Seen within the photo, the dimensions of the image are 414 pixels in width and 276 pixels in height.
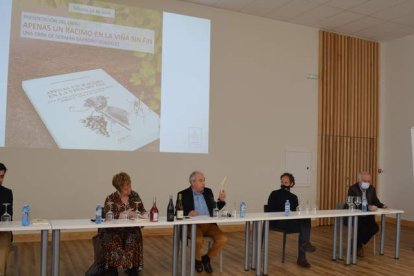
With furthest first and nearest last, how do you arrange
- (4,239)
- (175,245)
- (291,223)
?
(291,223), (175,245), (4,239)

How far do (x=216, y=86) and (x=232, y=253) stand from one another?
2880 millimetres

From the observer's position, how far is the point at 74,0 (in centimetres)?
599

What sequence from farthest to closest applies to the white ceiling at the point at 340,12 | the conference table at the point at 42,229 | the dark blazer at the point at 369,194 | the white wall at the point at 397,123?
the white wall at the point at 397,123
the white ceiling at the point at 340,12
the dark blazer at the point at 369,194
the conference table at the point at 42,229

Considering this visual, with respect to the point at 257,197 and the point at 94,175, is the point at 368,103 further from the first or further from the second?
the point at 94,175

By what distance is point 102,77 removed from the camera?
618 cm

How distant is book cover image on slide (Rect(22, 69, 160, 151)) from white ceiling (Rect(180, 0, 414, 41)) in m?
2.03

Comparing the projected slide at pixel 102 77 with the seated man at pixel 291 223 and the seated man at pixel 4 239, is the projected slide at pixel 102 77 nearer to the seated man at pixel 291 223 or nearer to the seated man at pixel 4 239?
the seated man at pixel 4 239

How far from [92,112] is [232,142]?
2.45 m

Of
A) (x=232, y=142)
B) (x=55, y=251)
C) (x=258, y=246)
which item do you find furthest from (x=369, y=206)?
(x=55, y=251)

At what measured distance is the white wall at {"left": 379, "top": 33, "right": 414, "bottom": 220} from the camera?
27.3 ft

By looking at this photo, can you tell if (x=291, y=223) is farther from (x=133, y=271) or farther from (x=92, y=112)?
(x=92, y=112)

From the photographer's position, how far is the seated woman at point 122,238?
382cm

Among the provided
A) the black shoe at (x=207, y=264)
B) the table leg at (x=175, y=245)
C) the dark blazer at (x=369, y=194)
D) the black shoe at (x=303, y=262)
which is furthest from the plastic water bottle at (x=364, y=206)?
the table leg at (x=175, y=245)

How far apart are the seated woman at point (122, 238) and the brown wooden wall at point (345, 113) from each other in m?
4.93
